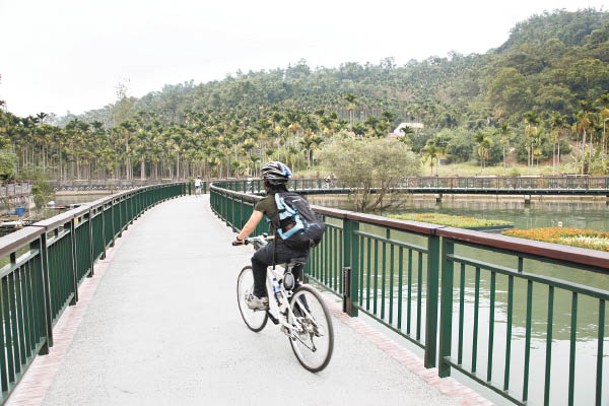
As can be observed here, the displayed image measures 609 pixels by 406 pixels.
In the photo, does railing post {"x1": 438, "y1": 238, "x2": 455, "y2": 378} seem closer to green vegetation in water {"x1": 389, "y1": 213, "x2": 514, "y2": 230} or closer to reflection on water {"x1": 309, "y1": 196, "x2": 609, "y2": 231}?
green vegetation in water {"x1": 389, "y1": 213, "x2": 514, "y2": 230}

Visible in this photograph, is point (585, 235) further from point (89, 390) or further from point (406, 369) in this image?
point (89, 390)

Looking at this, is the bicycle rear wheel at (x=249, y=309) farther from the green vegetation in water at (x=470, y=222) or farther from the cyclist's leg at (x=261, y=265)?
the green vegetation in water at (x=470, y=222)

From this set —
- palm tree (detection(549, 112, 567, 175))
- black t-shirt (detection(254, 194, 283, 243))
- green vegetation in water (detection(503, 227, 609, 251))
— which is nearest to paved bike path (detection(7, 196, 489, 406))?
black t-shirt (detection(254, 194, 283, 243))

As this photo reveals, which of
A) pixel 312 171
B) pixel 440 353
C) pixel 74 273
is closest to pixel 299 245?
pixel 440 353

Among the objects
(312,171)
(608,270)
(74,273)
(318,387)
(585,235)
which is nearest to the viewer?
(608,270)

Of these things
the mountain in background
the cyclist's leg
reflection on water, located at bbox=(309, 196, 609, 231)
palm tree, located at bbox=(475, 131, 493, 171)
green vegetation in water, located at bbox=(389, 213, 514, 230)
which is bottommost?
reflection on water, located at bbox=(309, 196, 609, 231)

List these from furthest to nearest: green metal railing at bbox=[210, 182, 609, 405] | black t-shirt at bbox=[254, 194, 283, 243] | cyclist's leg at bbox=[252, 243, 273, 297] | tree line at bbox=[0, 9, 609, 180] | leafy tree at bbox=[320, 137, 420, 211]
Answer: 1. tree line at bbox=[0, 9, 609, 180]
2. leafy tree at bbox=[320, 137, 420, 211]
3. cyclist's leg at bbox=[252, 243, 273, 297]
4. black t-shirt at bbox=[254, 194, 283, 243]
5. green metal railing at bbox=[210, 182, 609, 405]

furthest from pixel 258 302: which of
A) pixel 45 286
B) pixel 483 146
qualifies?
pixel 483 146

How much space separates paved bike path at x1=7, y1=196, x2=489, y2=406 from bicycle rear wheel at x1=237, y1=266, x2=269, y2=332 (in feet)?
0.32

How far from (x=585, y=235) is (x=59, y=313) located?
2549cm

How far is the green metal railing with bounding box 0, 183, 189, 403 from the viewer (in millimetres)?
3502

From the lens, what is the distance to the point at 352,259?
542 cm

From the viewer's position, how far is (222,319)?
5.54 meters

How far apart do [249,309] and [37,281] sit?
1.91 meters
